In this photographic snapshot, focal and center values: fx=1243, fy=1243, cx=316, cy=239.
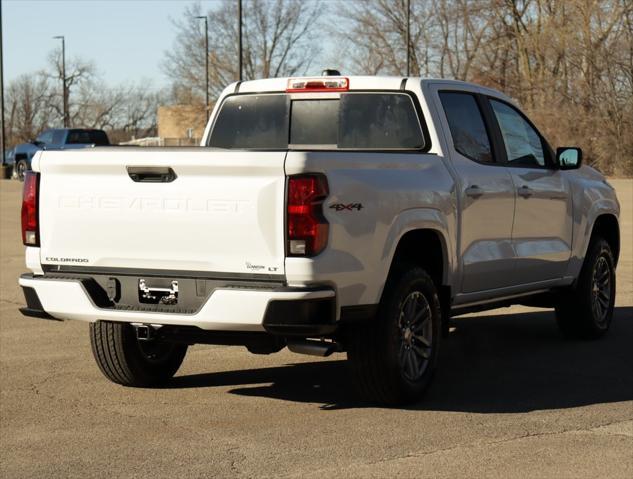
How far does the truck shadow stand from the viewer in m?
7.52

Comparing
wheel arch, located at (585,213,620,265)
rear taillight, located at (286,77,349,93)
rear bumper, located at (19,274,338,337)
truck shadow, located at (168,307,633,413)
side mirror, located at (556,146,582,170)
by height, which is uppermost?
rear taillight, located at (286,77,349,93)

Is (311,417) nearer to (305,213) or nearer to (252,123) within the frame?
(305,213)

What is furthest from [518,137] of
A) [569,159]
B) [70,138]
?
[70,138]

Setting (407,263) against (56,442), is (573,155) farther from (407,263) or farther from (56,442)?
(56,442)

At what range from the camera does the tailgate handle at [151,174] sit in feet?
22.1

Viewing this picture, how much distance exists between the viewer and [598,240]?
33.6 feet

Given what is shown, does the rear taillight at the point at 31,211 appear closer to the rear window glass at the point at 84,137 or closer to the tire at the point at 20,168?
the rear window glass at the point at 84,137

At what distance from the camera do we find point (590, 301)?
9.97 m

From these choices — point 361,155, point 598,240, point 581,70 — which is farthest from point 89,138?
point 361,155

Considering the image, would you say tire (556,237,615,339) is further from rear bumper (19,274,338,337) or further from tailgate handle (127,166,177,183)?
tailgate handle (127,166,177,183)

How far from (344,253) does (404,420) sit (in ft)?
3.43

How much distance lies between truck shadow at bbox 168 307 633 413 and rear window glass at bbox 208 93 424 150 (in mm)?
1569

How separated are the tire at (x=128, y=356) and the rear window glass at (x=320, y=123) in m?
1.66

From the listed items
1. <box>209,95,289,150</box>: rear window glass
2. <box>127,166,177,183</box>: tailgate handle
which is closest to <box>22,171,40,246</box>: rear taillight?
<box>127,166,177,183</box>: tailgate handle
